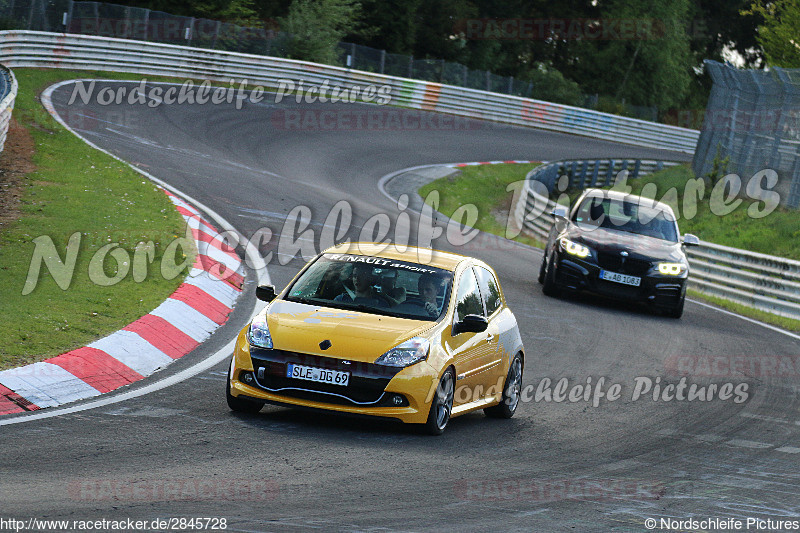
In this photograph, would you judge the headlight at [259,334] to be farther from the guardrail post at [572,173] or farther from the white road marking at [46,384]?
the guardrail post at [572,173]

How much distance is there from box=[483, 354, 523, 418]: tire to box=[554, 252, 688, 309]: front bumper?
21.6ft

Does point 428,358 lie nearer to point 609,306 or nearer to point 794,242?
point 609,306

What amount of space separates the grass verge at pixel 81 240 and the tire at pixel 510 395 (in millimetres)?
3451

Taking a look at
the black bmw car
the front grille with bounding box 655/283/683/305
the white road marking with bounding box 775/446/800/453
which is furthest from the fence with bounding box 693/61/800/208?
the white road marking with bounding box 775/446/800/453

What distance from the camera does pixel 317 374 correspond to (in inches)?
311

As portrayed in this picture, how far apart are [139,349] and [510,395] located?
3221 millimetres

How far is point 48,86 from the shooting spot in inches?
1122

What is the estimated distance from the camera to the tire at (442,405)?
8.14 meters

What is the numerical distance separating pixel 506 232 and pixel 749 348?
12.3 metres

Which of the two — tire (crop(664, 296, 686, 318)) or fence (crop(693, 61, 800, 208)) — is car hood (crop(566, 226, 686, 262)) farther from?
fence (crop(693, 61, 800, 208))

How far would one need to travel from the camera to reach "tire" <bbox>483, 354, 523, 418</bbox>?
31.6ft

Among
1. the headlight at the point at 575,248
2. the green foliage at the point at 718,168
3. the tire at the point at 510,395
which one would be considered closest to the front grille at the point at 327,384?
the tire at the point at 510,395

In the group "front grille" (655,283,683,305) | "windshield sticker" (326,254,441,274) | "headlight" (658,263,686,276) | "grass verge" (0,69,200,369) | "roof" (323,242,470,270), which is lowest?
"front grille" (655,283,683,305)

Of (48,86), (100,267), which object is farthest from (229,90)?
(100,267)
